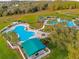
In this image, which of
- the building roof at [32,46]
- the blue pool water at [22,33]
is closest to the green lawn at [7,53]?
the building roof at [32,46]

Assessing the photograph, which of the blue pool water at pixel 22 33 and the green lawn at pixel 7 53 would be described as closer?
the green lawn at pixel 7 53

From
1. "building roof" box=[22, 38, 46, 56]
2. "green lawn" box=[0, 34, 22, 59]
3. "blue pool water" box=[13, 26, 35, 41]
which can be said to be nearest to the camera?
"green lawn" box=[0, 34, 22, 59]

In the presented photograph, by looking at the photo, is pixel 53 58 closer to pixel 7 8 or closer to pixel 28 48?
pixel 28 48

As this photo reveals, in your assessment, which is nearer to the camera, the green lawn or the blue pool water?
the green lawn

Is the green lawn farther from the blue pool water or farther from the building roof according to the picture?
the blue pool water

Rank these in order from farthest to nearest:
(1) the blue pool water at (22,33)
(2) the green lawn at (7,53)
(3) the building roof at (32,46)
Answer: (1) the blue pool water at (22,33) → (3) the building roof at (32,46) → (2) the green lawn at (7,53)

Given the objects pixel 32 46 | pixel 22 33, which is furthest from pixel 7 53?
pixel 22 33

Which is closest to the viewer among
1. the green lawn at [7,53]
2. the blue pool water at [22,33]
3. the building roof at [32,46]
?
the green lawn at [7,53]

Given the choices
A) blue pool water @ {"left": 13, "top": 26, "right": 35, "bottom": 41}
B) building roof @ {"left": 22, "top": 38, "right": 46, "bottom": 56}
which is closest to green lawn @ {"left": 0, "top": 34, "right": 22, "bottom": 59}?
building roof @ {"left": 22, "top": 38, "right": 46, "bottom": 56}

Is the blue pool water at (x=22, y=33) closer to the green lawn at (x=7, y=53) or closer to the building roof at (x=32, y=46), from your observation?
the building roof at (x=32, y=46)
